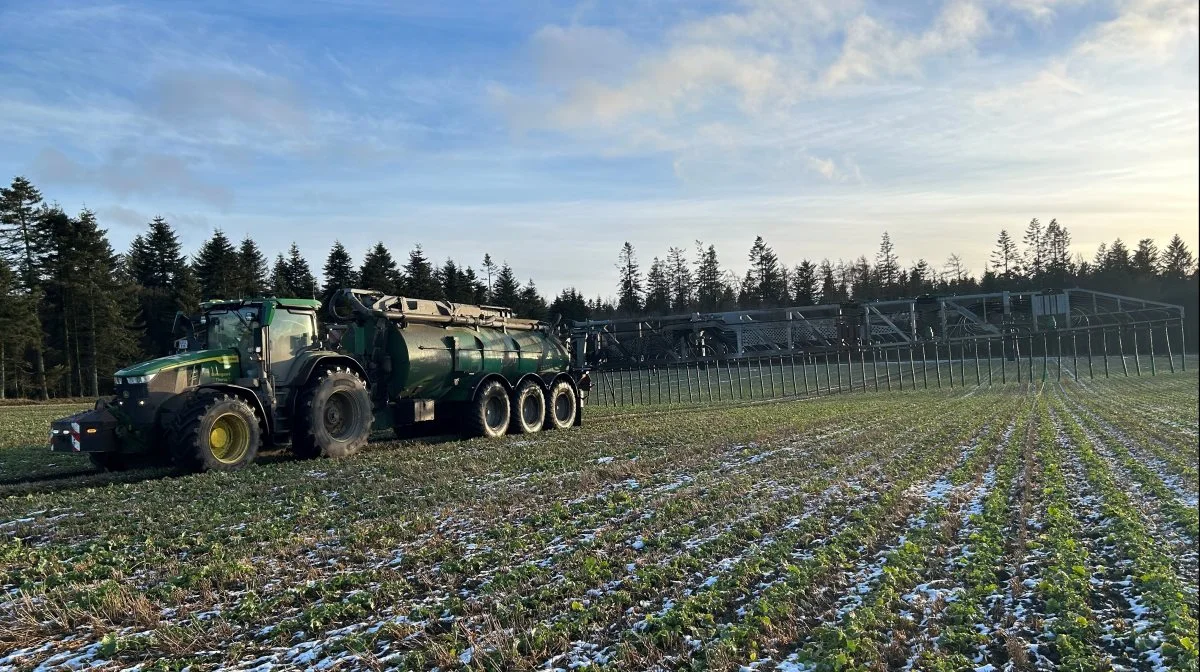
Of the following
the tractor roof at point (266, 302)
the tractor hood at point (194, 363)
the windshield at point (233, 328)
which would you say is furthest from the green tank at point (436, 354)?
the tractor hood at point (194, 363)

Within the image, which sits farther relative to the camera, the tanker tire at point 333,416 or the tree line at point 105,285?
the tree line at point 105,285

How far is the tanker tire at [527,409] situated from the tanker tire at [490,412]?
170mm

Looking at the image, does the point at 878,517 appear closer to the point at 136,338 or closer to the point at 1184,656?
the point at 1184,656

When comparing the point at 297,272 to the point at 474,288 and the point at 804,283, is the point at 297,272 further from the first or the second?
the point at 804,283

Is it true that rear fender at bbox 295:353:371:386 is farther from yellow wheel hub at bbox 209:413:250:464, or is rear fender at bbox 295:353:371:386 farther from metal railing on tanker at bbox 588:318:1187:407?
metal railing on tanker at bbox 588:318:1187:407

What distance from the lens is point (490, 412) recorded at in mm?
15859

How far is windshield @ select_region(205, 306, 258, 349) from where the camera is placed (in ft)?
39.3

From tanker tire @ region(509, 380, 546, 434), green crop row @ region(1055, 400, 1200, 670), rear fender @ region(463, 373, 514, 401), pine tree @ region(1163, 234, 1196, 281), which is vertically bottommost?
green crop row @ region(1055, 400, 1200, 670)

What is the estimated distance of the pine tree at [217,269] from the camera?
45.8 meters

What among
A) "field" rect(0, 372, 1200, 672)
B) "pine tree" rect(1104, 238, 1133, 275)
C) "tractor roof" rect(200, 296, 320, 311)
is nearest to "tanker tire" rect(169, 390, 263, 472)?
"field" rect(0, 372, 1200, 672)

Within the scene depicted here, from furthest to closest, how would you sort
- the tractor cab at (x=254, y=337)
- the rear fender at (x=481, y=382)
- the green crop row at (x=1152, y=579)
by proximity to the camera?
the rear fender at (x=481, y=382), the tractor cab at (x=254, y=337), the green crop row at (x=1152, y=579)

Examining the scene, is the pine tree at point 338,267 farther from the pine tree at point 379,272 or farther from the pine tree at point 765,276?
the pine tree at point 765,276

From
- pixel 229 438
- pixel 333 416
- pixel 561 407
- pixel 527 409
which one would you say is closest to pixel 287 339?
pixel 333 416

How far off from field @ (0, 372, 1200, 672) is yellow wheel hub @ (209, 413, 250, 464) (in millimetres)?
582
